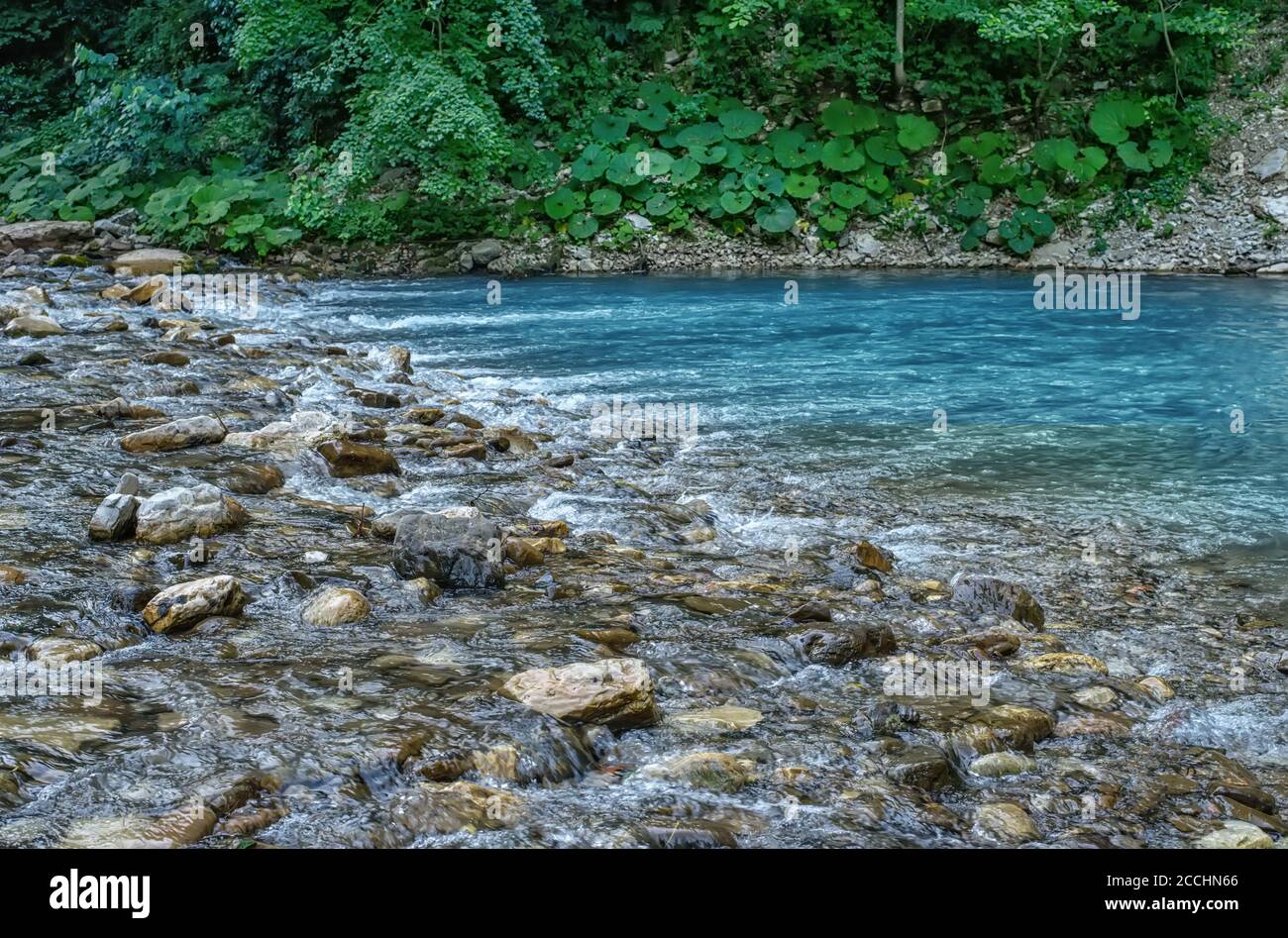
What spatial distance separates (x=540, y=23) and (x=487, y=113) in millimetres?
2030

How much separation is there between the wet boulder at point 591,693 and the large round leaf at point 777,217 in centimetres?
1491

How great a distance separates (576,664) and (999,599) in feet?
6.02

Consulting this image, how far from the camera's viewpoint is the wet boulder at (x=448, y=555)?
4.45 metres

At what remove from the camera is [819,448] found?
23.6ft

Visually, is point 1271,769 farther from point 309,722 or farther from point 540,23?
point 540,23

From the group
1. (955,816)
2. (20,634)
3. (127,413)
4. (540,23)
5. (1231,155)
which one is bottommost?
(955,816)

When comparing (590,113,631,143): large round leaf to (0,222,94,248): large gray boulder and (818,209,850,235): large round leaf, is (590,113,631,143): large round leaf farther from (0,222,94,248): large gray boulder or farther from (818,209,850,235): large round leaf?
(0,222,94,248): large gray boulder

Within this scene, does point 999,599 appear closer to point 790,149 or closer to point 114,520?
point 114,520

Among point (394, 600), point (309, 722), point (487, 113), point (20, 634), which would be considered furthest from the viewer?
point (487, 113)

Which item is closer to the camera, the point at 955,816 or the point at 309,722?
the point at 955,816

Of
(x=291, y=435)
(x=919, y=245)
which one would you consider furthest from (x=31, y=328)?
(x=919, y=245)

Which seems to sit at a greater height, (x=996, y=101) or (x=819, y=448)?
(x=996, y=101)

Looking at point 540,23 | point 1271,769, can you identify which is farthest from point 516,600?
point 540,23
